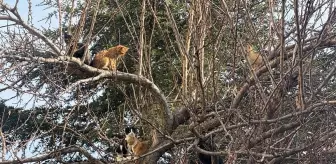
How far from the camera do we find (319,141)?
432cm

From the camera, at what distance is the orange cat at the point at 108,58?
7.12 meters

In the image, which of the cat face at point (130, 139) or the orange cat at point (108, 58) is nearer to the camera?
the orange cat at point (108, 58)

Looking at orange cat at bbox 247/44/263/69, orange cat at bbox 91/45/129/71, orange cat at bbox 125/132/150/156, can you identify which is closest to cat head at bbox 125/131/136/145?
orange cat at bbox 125/132/150/156

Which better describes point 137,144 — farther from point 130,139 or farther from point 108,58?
point 108,58

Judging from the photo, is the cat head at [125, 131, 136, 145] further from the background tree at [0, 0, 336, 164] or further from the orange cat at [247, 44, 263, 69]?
the orange cat at [247, 44, 263, 69]

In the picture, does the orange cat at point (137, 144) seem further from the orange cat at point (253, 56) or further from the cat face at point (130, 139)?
the orange cat at point (253, 56)

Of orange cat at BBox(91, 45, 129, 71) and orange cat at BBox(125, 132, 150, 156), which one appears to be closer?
orange cat at BBox(91, 45, 129, 71)

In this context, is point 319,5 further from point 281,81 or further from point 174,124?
point 174,124

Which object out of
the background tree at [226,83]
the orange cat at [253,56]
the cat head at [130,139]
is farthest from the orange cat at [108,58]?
the orange cat at [253,56]

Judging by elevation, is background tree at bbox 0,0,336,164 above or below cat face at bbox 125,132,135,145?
above

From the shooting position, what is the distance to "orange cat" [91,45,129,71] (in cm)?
712

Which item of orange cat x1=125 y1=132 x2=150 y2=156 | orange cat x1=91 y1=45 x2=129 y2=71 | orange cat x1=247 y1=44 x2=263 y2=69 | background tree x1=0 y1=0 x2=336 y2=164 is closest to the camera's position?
background tree x1=0 y1=0 x2=336 y2=164

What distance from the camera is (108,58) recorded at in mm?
7344

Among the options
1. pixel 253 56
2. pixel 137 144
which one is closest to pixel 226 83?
pixel 253 56
